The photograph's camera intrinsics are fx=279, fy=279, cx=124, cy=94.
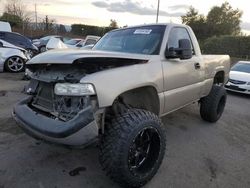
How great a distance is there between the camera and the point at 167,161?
391 centimetres

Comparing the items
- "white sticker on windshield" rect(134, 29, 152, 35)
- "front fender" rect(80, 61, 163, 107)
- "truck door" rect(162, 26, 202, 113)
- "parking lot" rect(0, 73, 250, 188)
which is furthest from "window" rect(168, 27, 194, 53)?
"parking lot" rect(0, 73, 250, 188)

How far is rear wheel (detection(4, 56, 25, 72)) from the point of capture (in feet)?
35.4

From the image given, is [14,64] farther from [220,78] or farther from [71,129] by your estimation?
[71,129]

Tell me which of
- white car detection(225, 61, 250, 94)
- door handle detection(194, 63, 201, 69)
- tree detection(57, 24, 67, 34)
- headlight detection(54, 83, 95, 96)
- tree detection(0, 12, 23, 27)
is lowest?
white car detection(225, 61, 250, 94)

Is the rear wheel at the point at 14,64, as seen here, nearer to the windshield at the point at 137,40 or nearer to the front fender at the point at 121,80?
the windshield at the point at 137,40

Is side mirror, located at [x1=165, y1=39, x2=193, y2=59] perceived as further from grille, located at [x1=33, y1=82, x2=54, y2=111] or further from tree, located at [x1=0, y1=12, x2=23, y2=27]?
tree, located at [x1=0, y1=12, x2=23, y2=27]

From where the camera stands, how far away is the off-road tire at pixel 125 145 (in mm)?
2865

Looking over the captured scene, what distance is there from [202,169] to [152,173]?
32.8 inches

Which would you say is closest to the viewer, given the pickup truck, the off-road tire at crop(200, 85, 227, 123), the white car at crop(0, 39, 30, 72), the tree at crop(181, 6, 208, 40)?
the pickup truck

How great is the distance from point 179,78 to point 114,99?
1.55m

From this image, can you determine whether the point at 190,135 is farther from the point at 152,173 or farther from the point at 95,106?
the point at 95,106

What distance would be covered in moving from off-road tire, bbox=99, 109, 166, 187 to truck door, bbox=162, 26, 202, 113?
0.80 m

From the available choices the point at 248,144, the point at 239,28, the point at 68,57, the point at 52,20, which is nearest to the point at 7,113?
the point at 68,57

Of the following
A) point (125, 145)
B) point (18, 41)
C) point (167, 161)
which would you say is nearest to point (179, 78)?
point (167, 161)
